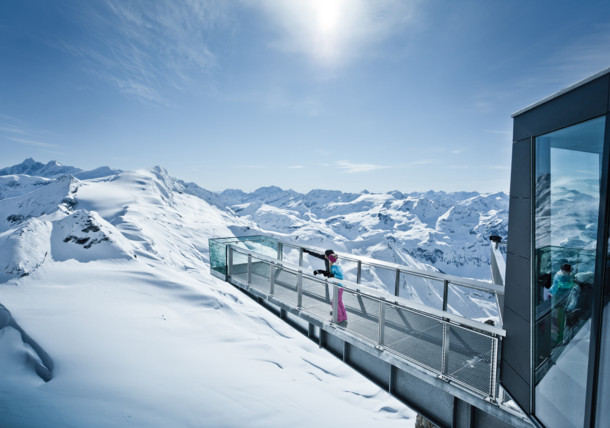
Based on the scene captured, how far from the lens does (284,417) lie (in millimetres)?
22297

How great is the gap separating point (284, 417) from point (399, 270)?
20.2 meters

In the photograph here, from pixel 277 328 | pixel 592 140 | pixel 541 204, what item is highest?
pixel 592 140

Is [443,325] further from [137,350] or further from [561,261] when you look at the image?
[137,350]

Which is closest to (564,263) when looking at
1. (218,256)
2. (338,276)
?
(338,276)

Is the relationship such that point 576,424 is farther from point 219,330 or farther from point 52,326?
point 219,330

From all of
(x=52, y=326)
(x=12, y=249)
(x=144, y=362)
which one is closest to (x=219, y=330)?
Result: (x=144, y=362)

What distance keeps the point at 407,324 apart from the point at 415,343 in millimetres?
690

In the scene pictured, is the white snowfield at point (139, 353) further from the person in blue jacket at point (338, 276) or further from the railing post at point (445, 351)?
the railing post at point (445, 351)

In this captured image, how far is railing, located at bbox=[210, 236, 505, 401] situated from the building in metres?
0.45

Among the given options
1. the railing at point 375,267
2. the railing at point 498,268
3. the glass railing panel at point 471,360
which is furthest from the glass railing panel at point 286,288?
the railing at point 498,268

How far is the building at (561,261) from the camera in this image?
3.14 meters

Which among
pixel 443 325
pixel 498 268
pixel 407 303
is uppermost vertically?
pixel 498 268

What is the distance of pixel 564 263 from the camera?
3711mm

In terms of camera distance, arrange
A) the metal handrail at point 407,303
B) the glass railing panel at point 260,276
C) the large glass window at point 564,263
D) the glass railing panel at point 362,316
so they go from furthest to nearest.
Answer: the glass railing panel at point 260,276
the glass railing panel at point 362,316
the metal handrail at point 407,303
the large glass window at point 564,263
